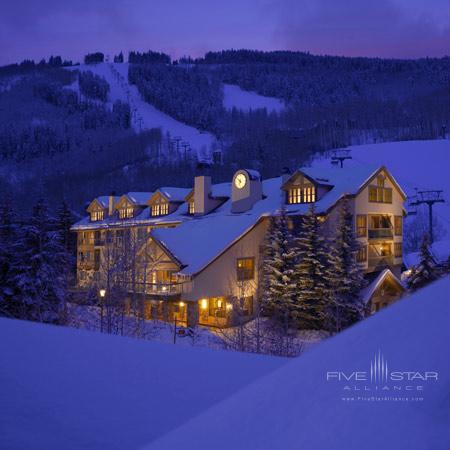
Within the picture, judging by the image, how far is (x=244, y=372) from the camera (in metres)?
7.18

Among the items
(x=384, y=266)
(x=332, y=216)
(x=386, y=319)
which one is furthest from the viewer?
(x=384, y=266)

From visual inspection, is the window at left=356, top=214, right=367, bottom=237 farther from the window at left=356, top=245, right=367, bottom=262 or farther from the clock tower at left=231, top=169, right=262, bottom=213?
the clock tower at left=231, top=169, right=262, bottom=213

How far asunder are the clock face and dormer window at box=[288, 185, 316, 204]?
364 centimetres

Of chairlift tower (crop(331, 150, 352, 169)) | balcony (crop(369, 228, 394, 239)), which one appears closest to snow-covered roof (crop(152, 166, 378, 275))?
balcony (crop(369, 228, 394, 239))

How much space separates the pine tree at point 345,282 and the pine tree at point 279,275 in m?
2.39

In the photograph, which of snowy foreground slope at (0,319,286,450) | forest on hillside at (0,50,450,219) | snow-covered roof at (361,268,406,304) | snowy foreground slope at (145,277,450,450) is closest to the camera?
snowy foreground slope at (145,277,450,450)

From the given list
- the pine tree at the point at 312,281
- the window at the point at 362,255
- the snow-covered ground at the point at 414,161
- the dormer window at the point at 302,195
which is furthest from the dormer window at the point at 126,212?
the snow-covered ground at the point at 414,161

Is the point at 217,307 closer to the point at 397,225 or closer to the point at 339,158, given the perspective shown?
the point at 397,225

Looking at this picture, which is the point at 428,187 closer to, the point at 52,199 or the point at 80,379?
the point at 52,199

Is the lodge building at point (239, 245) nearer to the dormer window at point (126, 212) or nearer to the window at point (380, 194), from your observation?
the window at point (380, 194)

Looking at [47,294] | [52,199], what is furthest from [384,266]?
[52,199]

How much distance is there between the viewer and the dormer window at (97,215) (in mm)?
44031

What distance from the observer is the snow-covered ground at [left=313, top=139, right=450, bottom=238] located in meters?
71.4

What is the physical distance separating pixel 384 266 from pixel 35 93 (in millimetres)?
190637
